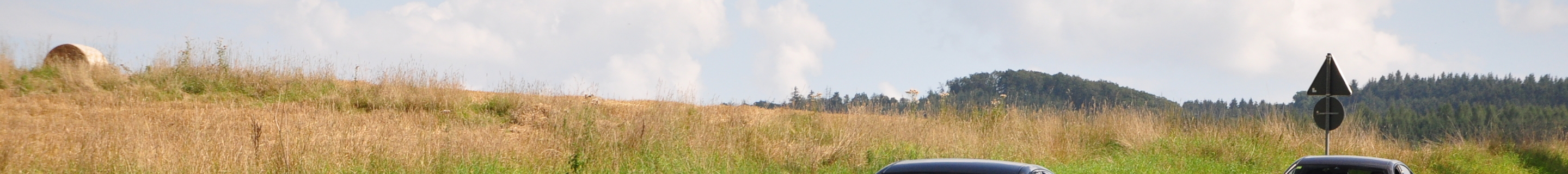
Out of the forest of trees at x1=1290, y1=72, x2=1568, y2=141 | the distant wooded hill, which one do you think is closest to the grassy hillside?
the distant wooded hill

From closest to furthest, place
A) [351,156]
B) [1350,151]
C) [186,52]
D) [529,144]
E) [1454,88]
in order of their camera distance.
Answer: [351,156], [529,144], [186,52], [1350,151], [1454,88]

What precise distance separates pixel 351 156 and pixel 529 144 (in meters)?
2.35

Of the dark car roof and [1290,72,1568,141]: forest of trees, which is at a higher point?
[1290,72,1568,141]: forest of trees

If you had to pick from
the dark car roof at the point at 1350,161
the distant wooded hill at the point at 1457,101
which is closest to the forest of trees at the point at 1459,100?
the distant wooded hill at the point at 1457,101

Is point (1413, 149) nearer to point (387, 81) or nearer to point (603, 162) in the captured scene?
point (603, 162)

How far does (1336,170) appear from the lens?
382 inches

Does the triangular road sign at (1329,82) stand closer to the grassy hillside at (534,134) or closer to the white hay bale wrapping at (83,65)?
the grassy hillside at (534,134)

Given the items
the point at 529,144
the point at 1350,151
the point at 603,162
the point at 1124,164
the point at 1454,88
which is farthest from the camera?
the point at 1454,88

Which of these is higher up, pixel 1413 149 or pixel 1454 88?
pixel 1454 88

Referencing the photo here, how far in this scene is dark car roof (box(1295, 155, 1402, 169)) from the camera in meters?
9.70

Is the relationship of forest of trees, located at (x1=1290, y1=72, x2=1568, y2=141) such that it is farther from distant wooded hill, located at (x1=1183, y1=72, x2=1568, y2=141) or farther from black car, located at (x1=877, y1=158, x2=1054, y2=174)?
black car, located at (x1=877, y1=158, x2=1054, y2=174)

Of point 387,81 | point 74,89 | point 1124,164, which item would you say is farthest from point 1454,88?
point 74,89

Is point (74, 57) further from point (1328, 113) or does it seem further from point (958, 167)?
point (1328, 113)

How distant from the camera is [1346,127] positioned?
1842 centimetres
